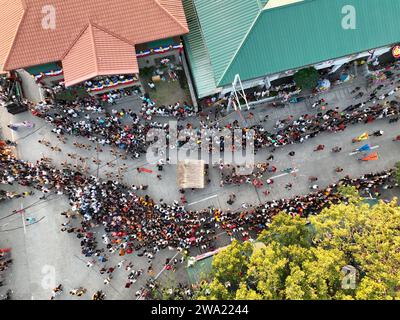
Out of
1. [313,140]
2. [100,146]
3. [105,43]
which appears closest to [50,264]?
[100,146]

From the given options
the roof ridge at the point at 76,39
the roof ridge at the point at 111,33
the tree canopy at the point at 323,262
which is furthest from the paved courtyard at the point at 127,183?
the tree canopy at the point at 323,262

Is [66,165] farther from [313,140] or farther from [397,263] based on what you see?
[397,263]

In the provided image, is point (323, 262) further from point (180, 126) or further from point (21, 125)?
point (21, 125)

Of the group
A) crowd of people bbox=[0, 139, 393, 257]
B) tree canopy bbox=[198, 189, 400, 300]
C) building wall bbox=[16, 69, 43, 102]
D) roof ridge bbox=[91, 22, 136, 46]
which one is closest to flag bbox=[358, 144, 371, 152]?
crowd of people bbox=[0, 139, 393, 257]

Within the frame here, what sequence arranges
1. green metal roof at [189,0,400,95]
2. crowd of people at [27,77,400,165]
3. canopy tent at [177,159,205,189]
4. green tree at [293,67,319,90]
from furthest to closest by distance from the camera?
crowd of people at [27,77,400,165]
green tree at [293,67,319,90]
canopy tent at [177,159,205,189]
green metal roof at [189,0,400,95]
